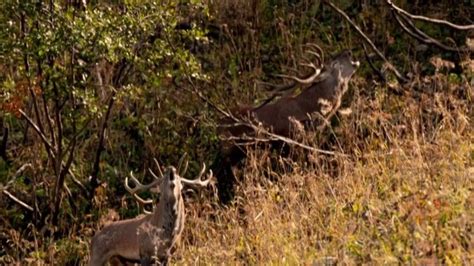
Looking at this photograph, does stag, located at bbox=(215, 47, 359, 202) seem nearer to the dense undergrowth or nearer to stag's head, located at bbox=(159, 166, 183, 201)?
the dense undergrowth

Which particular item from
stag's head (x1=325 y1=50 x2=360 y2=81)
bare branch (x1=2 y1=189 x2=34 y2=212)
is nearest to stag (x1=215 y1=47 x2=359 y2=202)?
stag's head (x1=325 y1=50 x2=360 y2=81)

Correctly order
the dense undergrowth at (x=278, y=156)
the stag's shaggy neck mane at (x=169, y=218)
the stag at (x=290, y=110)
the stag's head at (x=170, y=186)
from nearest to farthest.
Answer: the dense undergrowth at (x=278, y=156)
the stag's head at (x=170, y=186)
the stag's shaggy neck mane at (x=169, y=218)
the stag at (x=290, y=110)

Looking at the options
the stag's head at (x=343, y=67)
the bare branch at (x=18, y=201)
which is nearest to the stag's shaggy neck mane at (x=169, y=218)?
the bare branch at (x=18, y=201)

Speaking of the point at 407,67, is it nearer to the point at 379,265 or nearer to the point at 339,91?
the point at 339,91

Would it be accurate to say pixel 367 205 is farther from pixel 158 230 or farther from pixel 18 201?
pixel 18 201

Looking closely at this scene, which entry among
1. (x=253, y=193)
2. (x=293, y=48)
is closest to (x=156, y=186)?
(x=253, y=193)

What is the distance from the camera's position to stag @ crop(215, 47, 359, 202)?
15.3 metres

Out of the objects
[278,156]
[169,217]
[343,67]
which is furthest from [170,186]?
[343,67]

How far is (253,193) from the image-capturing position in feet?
42.4

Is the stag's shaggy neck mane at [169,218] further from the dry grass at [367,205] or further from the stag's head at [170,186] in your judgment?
the dry grass at [367,205]

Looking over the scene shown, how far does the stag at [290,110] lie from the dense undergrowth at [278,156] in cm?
27

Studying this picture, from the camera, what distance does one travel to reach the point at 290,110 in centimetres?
1562

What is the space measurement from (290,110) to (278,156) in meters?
1.32

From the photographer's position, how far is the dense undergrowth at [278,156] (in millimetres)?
9039
